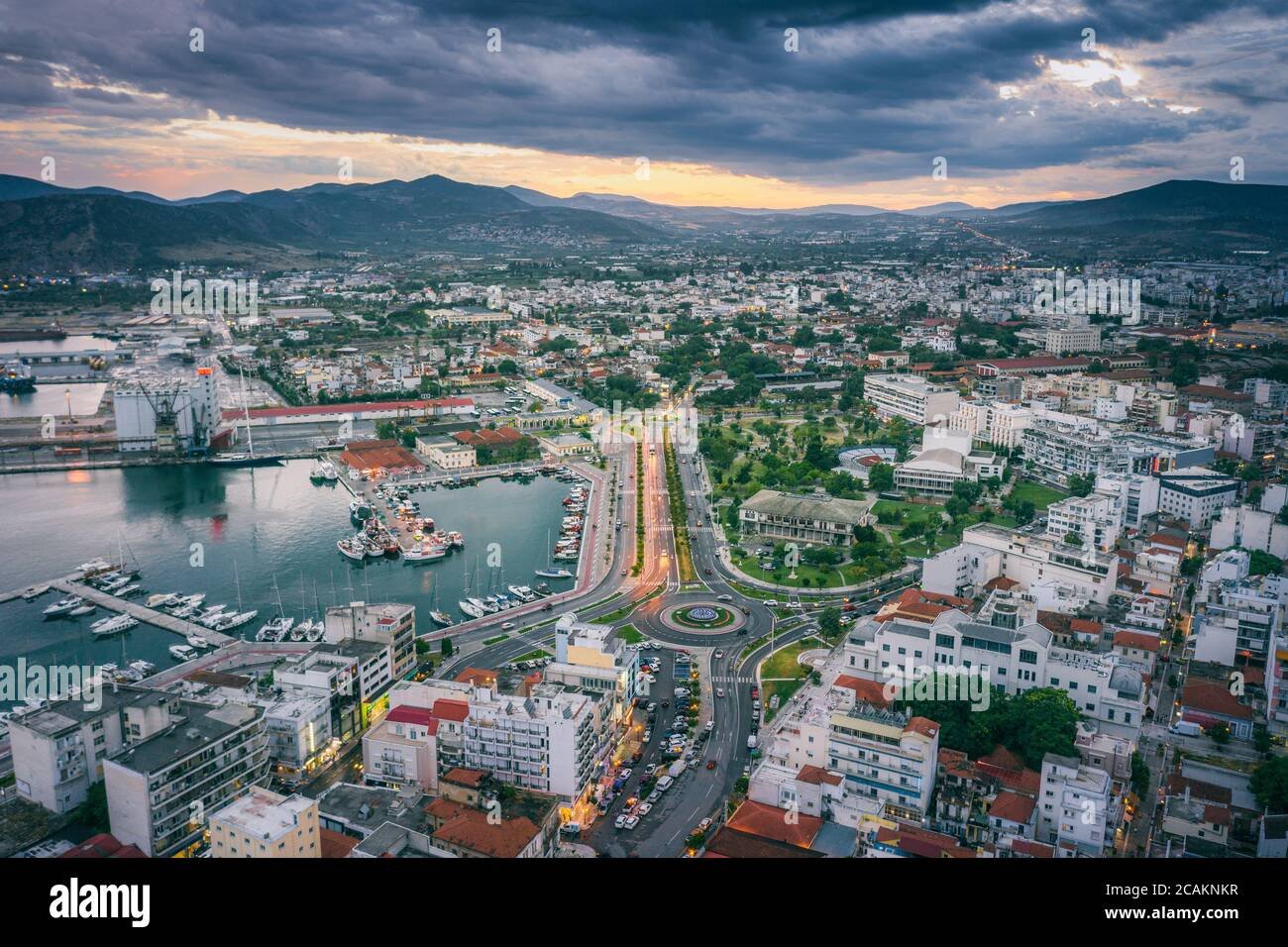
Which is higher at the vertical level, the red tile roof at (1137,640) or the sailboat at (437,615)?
the red tile roof at (1137,640)

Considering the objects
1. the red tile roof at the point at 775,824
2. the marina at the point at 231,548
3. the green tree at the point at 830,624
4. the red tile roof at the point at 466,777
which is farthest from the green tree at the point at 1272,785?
the marina at the point at 231,548

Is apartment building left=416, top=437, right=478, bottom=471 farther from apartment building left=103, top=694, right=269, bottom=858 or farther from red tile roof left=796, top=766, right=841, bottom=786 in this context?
red tile roof left=796, top=766, right=841, bottom=786

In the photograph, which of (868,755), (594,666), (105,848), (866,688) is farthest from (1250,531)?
(105,848)

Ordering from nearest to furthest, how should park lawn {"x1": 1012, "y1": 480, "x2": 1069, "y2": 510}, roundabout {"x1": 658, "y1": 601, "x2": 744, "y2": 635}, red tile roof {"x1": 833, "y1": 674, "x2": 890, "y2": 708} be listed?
red tile roof {"x1": 833, "y1": 674, "x2": 890, "y2": 708}, roundabout {"x1": 658, "y1": 601, "x2": 744, "y2": 635}, park lawn {"x1": 1012, "y1": 480, "x2": 1069, "y2": 510}

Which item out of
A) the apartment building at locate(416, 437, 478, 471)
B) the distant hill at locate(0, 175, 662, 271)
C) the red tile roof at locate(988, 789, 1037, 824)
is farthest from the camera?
the distant hill at locate(0, 175, 662, 271)

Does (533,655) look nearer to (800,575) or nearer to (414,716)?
(414,716)

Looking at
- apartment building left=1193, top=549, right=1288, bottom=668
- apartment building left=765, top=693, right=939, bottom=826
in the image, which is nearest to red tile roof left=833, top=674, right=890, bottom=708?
apartment building left=765, top=693, right=939, bottom=826

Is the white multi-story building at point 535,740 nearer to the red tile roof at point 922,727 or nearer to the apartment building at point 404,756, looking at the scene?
the apartment building at point 404,756
